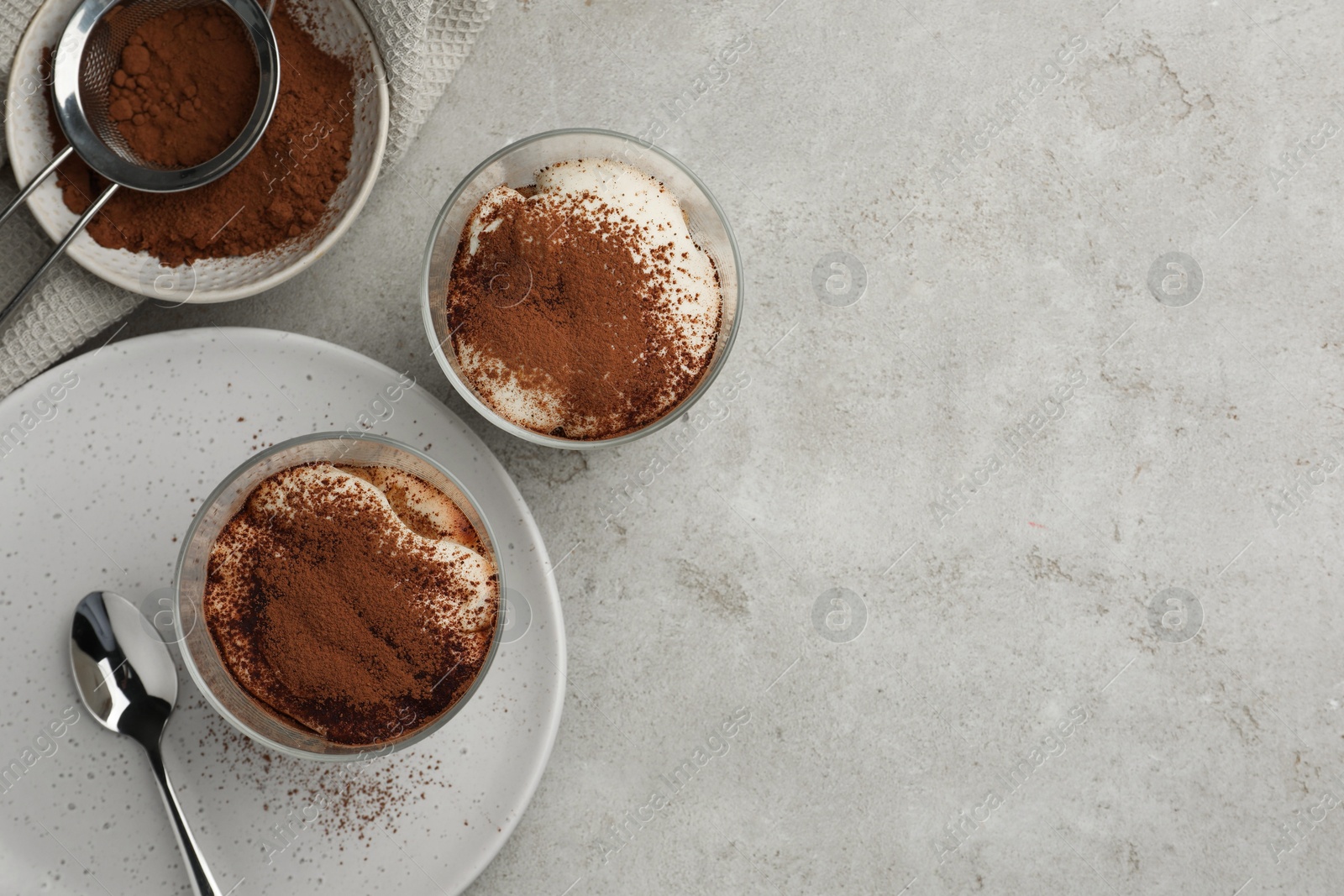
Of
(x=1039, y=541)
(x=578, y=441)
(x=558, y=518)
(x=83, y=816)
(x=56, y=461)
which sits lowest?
(x=1039, y=541)

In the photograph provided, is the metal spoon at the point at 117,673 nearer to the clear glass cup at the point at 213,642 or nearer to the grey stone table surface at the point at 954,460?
the clear glass cup at the point at 213,642

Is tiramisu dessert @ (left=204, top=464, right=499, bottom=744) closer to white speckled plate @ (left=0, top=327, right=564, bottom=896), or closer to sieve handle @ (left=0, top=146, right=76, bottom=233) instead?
white speckled plate @ (left=0, top=327, right=564, bottom=896)

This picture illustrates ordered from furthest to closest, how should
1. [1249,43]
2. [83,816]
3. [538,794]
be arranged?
[1249,43] → [538,794] → [83,816]

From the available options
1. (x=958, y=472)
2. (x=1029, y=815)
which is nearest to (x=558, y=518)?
(x=958, y=472)

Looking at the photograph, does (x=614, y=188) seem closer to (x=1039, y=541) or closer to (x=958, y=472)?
(x=958, y=472)

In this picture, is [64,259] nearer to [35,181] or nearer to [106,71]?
[35,181]

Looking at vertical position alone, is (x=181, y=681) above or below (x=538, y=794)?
above

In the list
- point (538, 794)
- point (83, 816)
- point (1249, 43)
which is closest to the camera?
point (83, 816)

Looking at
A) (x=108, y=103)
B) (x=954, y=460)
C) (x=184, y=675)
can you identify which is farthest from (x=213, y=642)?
(x=954, y=460)
